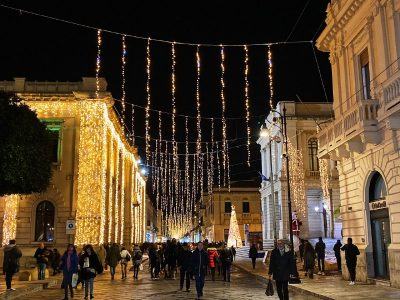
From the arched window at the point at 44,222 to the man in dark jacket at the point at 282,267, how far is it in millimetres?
21837

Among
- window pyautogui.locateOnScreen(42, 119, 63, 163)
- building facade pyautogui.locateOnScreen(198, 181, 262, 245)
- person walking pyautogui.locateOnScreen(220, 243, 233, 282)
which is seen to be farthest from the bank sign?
building facade pyautogui.locateOnScreen(198, 181, 262, 245)

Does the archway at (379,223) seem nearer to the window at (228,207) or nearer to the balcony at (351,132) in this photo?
the balcony at (351,132)

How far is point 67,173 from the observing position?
3114cm

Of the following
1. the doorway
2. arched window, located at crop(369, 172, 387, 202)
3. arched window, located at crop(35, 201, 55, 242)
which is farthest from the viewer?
arched window, located at crop(35, 201, 55, 242)

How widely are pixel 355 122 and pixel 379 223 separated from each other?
357 cm

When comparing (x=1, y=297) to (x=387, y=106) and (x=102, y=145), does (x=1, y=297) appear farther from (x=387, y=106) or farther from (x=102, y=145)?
(x=102, y=145)

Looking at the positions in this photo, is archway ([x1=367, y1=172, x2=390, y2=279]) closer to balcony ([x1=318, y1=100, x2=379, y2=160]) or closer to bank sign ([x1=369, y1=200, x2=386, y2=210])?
bank sign ([x1=369, y1=200, x2=386, y2=210])

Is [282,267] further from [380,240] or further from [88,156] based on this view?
[88,156]

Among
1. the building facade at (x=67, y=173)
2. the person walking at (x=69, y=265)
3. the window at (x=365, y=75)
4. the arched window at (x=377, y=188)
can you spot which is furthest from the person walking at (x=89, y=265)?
the building facade at (x=67, y=173)

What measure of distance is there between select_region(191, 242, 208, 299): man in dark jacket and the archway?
6365mm

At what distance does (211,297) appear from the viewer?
48.0ft

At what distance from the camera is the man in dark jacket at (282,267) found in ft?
36.8

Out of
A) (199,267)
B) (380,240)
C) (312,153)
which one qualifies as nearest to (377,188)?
(380,240)

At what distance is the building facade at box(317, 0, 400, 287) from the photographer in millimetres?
15703
